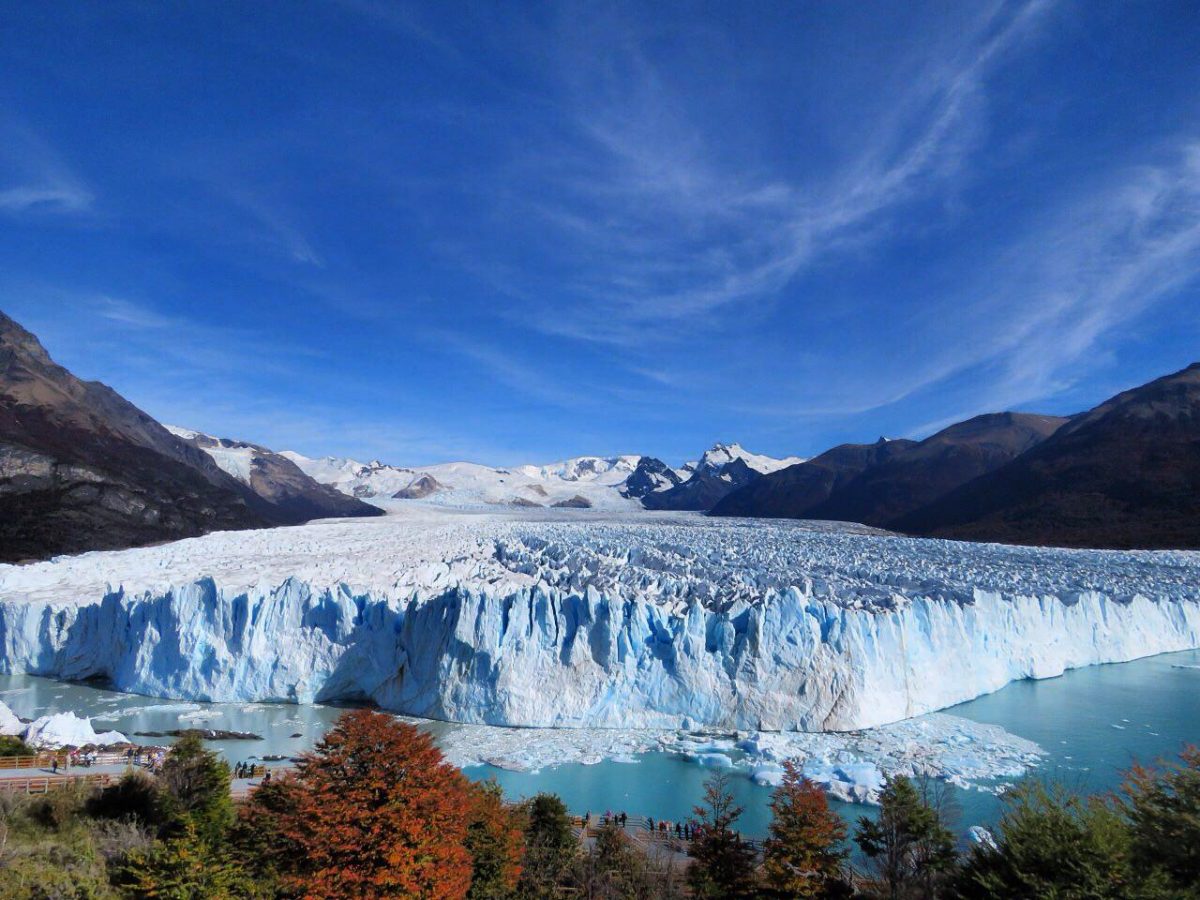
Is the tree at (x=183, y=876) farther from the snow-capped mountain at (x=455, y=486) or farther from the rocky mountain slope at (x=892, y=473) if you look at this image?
the snow-capped mountain at (x=455, y=486)

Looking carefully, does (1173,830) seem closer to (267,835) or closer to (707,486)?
(267,835)

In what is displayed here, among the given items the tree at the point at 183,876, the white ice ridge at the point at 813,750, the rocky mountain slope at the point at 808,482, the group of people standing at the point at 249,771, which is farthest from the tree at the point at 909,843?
the rocky mountain slope at the point at 808,482

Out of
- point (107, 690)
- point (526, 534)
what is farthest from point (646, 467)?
point (107, 690)

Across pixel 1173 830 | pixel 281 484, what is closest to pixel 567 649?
pixel 1173 830

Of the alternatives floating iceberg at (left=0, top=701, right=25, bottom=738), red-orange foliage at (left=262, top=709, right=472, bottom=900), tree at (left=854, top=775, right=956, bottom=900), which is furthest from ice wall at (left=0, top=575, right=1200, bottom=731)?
red-orange foliage at (left=262, top=709, right=472, bottom=900)

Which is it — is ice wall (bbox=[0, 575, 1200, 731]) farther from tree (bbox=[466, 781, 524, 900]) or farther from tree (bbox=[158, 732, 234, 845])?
tree (bbox=[466, 781, 524, 900])

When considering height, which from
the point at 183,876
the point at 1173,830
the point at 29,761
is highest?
the point at 1173,830
